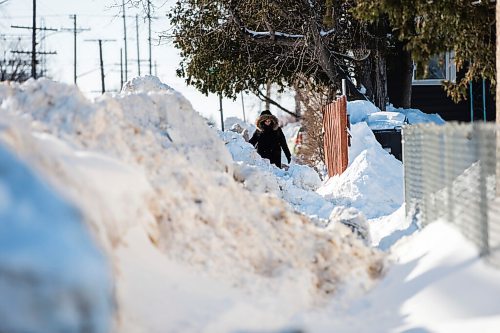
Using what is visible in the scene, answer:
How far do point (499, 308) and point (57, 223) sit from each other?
3.13 metres

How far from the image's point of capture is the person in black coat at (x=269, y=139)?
18.2 metres

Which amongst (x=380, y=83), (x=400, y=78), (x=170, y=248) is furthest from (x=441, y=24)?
(x=400, y=78)

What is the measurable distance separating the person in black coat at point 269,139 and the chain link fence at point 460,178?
899cm

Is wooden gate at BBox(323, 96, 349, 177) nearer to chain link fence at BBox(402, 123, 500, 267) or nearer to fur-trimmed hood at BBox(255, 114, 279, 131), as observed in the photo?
fur-trimmed hood at BBox(255, 114, 279, 131)

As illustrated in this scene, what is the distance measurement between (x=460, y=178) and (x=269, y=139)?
11.8 meters

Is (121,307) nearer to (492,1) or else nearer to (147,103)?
(147,103)

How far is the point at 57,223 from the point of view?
3.64 metres

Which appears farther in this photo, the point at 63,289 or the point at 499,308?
the point at 499,308

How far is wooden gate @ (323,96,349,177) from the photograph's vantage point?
17453mm

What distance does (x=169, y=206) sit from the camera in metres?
6.39

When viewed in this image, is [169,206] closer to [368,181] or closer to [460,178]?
[460,178]

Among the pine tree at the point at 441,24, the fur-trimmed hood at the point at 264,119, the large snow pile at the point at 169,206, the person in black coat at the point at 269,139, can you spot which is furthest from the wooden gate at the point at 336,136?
the large snow pile at the point at 169,206

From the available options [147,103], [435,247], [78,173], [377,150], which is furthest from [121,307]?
Result: [377,150]

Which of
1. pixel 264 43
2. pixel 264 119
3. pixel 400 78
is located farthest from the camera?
pixel 400 78
